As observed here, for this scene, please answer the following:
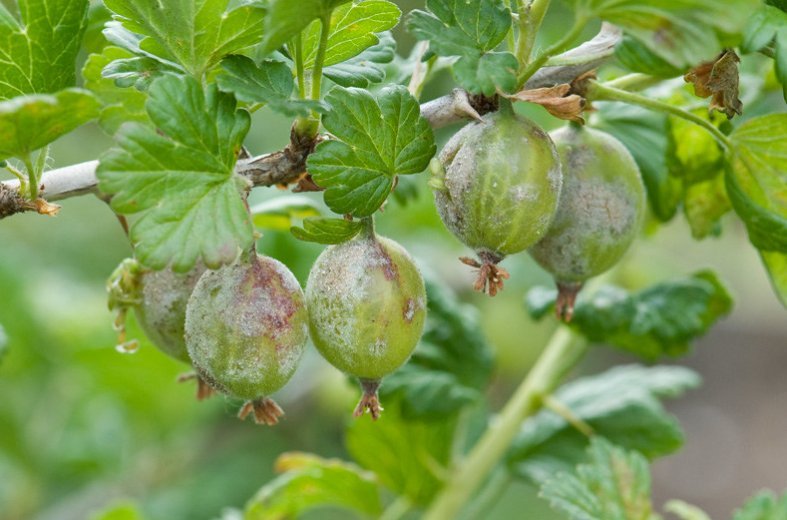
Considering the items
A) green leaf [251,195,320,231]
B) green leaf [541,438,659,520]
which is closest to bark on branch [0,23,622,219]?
green leaf [251,195,320,231]

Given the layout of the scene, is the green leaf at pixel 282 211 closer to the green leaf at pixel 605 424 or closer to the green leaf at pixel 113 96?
the green leaf at pixel 113 96

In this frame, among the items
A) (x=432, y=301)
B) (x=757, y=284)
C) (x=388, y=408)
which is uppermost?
(x=432, y=301)

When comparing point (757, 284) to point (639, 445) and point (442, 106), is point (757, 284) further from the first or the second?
point (442, 106)

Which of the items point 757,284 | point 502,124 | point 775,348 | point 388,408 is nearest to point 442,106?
point 502,124

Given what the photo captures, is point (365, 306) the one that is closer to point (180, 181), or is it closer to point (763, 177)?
point (180, 181)

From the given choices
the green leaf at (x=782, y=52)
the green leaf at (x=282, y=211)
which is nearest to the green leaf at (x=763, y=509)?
the green leaf at (x=782, y=52)

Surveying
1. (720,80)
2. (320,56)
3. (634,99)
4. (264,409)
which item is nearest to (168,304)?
(264,409)
